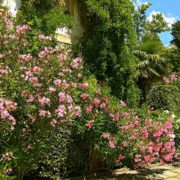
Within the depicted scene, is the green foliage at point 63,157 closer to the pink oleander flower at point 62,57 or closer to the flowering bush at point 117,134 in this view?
the flowering bush at point 117,134

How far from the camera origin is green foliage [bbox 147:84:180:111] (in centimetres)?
1242

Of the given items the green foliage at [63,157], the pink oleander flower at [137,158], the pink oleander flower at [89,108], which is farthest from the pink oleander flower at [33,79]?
the pink oleander flower at [137,158]

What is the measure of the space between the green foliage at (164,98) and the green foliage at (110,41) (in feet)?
3.62

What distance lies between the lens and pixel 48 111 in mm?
5840

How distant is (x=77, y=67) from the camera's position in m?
6.52

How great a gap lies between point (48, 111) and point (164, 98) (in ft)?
23.8

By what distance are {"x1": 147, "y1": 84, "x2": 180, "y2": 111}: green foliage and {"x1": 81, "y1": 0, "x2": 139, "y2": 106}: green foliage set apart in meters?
1.10


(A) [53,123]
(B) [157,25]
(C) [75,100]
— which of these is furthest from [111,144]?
(B) [157,25]

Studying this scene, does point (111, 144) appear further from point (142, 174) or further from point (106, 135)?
point (142, 174)

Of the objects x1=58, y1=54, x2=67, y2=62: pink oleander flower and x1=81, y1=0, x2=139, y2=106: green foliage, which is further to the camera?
x1=81, y1=0, x2=139, y2=106: green foliage

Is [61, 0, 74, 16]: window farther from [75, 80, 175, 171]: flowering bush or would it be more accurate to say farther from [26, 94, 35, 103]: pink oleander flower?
[26, 94, 35, 103]: pink oleander flower

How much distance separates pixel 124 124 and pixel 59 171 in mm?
1613

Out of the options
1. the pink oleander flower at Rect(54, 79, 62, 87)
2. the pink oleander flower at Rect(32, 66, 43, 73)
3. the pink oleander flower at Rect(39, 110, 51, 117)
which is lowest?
the pink oleander flower at Rect(39, 110, 51, 117)

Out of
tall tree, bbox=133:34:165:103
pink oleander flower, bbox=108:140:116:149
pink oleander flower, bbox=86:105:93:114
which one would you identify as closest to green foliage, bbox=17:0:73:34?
pink oleander flower, bbox=86:105:93:114
